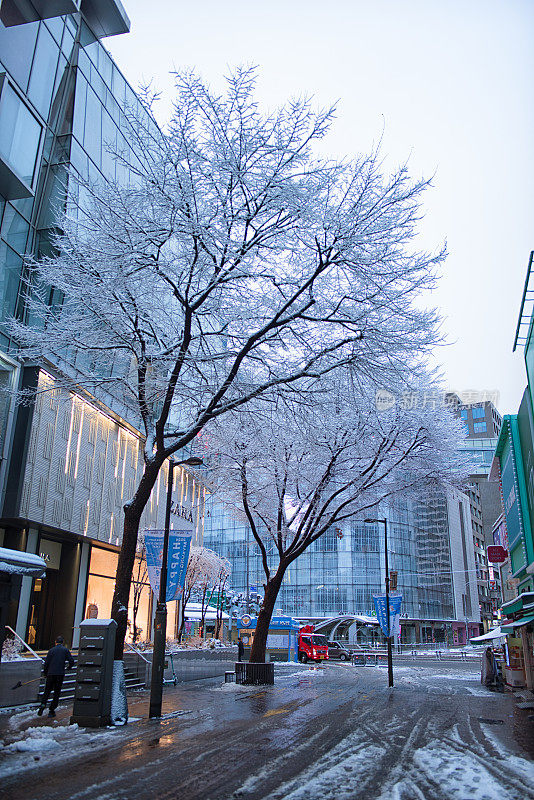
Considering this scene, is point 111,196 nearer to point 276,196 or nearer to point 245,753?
point 276,196

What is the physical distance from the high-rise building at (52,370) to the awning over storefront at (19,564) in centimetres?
1064

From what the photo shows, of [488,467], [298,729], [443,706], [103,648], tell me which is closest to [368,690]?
[443,706]

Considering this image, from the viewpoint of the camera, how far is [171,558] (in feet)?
62.2

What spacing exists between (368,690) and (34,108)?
25.2 meters

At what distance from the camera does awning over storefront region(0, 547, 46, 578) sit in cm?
1083

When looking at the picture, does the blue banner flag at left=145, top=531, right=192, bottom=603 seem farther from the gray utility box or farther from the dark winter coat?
the gray utility box

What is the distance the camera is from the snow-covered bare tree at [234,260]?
13414 millimetres

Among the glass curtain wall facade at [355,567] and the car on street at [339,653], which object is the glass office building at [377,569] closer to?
the glass curtain wall facade at [355,567]

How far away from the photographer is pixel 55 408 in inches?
972

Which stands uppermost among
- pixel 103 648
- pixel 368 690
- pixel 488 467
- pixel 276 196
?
pixel 488 467

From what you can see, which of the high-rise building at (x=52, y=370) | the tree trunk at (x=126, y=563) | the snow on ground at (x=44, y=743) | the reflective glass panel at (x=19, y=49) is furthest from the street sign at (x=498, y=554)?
the reflective glass panel at (x=19, y=49)

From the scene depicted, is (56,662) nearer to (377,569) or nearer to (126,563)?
(126,563)

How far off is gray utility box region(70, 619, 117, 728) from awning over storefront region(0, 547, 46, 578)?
6.62ft

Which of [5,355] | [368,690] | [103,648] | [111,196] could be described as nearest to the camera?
[103,648]
